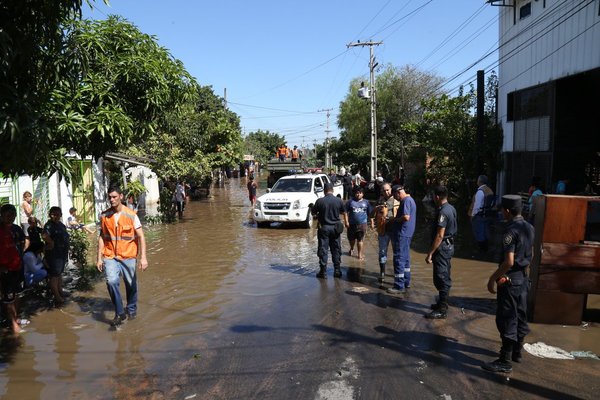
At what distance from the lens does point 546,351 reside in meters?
5.24

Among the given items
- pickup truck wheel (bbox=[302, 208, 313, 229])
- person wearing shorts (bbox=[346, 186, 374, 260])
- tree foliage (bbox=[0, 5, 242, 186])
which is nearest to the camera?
tree foliage (bbox=[0, 5, 242, 186])

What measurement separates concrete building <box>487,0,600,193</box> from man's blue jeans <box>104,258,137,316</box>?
1202cm

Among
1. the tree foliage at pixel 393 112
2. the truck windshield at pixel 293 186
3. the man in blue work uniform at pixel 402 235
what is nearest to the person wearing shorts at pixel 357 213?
the man in blue work uniform at pixel 402 235

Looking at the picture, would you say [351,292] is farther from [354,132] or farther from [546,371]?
[354,132]

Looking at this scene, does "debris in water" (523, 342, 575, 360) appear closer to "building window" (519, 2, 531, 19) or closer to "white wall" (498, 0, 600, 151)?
"white wall" (498, 0, 600, 151)

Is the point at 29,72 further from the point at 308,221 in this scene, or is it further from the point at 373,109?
the point at 373,109

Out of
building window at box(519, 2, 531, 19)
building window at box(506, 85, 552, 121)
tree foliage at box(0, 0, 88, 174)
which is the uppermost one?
building window at box(519, 2, 531, 19)

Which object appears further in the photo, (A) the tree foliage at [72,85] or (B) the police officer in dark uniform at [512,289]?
(B) the police officer in dark uniform at [512,289]

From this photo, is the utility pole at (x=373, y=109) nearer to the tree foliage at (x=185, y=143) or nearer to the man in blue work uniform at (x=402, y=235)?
the tree foliage at (x=185, y=143)

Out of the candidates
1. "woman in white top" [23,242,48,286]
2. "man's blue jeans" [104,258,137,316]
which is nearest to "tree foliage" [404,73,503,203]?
"man's blue jeans" [104,258,137,316]

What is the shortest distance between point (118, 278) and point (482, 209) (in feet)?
25.3

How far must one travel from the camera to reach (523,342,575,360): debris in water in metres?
5.11

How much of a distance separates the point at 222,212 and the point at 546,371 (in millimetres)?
17613

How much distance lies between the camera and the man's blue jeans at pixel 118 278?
615 cm
